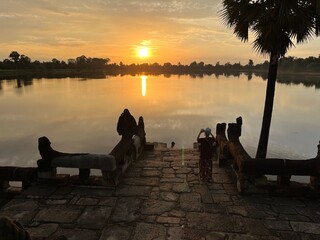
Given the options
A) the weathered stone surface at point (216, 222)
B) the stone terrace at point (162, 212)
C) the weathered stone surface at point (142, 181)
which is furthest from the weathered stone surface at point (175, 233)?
the weathered stone surface at point (142, 181)

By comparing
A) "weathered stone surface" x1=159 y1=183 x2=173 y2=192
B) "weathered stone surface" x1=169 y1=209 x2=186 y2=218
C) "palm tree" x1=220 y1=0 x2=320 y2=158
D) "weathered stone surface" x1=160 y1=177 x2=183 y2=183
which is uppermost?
"palm tree" x1=220 y1=0 x2=320 y2=158

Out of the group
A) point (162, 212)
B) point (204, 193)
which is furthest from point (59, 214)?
point (204, 193)

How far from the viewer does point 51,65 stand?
13850 centimetres

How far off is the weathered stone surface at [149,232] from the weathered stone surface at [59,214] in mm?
1382

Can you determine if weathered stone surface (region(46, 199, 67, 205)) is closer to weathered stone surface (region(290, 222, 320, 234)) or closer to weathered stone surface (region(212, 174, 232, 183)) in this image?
weathered stone surface (region(212, 174, 232, 183))

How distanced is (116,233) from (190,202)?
75.7 inches

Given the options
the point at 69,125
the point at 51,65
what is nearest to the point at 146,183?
the point at 69,125

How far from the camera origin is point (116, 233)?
488 centimetres

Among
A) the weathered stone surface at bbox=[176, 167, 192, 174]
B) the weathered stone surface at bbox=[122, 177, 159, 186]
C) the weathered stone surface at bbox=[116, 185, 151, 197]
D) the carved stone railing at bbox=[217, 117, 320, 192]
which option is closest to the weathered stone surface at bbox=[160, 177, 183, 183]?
the weathered stone surface at bbox=[122, 177, 159, 186]

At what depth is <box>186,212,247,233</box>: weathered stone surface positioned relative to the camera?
5016 millimetres

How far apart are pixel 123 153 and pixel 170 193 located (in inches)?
72.9

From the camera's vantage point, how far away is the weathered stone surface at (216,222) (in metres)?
5.02

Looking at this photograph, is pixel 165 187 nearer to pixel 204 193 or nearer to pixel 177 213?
pixel 204 193

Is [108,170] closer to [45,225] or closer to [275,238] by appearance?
[45,225]
